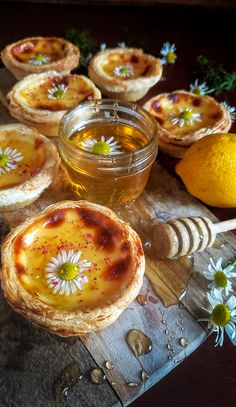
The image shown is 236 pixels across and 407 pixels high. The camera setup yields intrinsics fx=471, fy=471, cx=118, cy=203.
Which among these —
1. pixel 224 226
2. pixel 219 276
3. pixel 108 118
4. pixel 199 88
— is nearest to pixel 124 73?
pixel 199 88

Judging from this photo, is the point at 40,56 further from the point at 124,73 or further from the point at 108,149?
the point at 108,149

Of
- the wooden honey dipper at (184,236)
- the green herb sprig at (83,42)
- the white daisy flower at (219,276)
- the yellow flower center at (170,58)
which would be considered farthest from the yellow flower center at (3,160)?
the yellow flower center at (170,58)

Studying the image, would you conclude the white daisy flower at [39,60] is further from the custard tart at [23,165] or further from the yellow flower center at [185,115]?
the yellow flower center at [185,115]

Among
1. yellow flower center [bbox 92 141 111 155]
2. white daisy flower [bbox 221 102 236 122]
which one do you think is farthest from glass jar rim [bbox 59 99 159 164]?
white daisy flower [bbox 221 102 236 122]

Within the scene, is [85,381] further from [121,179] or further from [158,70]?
[158,70]

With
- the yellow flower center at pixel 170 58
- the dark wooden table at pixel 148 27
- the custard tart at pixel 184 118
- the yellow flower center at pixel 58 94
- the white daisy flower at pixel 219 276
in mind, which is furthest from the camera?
the dark wooden table at pixel 148 27

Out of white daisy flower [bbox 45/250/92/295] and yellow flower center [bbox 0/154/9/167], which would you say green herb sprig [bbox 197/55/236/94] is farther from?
white daisy flower [bbox 45/250/92/295]
